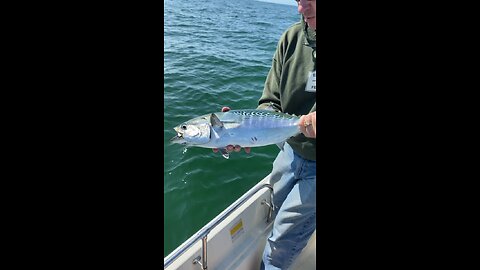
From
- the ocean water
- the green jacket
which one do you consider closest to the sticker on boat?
the green jacket

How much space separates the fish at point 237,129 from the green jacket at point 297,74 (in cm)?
15

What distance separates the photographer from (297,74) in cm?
204

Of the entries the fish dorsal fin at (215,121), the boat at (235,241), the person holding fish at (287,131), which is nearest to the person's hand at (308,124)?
the person holding fish at (287,131)

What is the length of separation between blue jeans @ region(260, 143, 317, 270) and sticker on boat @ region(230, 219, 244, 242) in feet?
0.81

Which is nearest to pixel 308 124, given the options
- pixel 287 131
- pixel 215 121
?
pixel 287 131

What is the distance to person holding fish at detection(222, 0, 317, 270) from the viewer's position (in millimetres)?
2018

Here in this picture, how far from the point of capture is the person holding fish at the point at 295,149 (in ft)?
6.62

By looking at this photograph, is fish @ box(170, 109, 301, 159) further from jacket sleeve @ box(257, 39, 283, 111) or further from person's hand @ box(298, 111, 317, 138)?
jacket sleeve @ box(257, 39, 283, 111)
